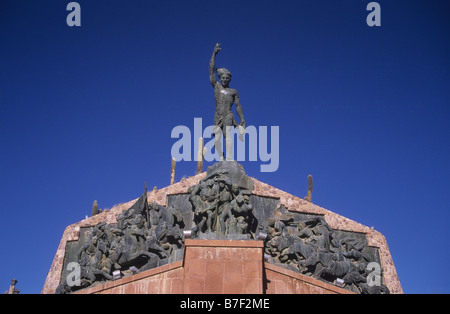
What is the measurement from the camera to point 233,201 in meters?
15.6

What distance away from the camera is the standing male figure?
17922mm

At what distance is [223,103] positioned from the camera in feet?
59.6

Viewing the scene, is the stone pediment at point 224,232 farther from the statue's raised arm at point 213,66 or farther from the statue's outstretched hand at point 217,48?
the statue's outstretched hand at point 217,48

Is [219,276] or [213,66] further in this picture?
[213,66]

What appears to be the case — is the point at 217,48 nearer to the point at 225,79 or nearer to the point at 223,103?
the point at 225,79

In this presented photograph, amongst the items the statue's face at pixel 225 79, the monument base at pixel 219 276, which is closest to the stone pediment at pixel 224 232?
the monument base at pixel 219 276

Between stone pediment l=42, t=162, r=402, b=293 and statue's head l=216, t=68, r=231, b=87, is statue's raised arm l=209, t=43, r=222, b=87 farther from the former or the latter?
stone pediment l=42, t=162, r=402, b=293

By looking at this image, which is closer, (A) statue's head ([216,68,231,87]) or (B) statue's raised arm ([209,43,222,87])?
(B) statue's raised arm ([209,43,222,87])

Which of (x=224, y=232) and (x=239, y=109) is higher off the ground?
(x=239, y=109)

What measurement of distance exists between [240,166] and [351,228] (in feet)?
17.6

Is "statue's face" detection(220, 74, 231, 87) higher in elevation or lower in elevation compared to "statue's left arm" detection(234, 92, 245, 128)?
higher

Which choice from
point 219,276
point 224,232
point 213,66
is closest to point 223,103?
point 213,66

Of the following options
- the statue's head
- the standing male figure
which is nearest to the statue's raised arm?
the standing male figure
